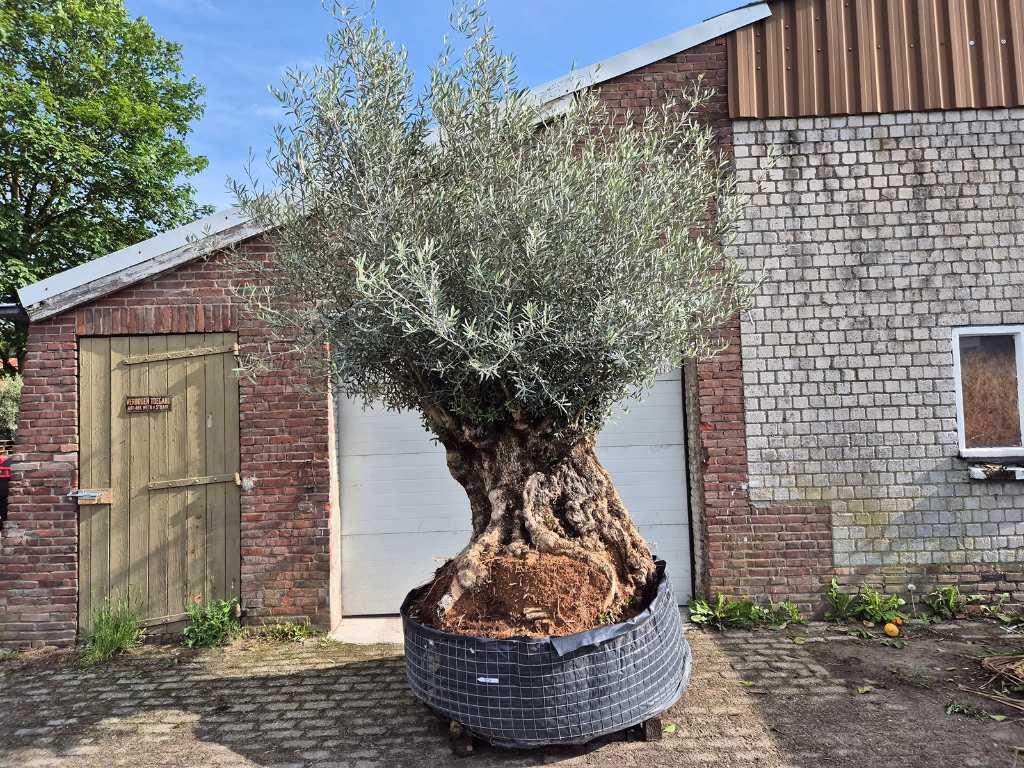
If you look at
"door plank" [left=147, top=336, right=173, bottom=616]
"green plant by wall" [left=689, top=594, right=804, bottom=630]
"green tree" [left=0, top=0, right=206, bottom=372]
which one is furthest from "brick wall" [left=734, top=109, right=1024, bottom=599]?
"green tree" [left=0, top=0, right=206, bottom=372]

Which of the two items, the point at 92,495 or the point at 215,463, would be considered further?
the point at 215,463

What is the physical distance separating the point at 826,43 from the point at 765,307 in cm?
232

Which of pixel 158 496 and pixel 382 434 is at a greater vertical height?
pixel 382 434

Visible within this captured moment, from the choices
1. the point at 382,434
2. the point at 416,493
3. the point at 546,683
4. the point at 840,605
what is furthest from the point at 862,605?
the point at 382,434

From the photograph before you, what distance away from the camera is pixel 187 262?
541 centimetres

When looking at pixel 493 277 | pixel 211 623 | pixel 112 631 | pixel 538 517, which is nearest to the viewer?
pixel 493 277

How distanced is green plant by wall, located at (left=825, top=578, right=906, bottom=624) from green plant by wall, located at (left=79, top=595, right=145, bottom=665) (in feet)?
18.2

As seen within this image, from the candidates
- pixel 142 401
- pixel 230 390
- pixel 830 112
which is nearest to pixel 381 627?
pixel 230 390

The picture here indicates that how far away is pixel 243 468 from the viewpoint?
5.40m

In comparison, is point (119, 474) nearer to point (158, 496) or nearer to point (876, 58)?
point (158, 496)

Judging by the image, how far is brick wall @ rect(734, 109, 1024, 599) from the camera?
5422mm

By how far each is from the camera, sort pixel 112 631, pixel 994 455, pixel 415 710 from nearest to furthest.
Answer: pixel 415 710
pixel 112 631
pixel 994 455

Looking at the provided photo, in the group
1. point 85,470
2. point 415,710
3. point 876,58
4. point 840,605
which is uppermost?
point 876,58

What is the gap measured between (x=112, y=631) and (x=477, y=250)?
4297 mm
